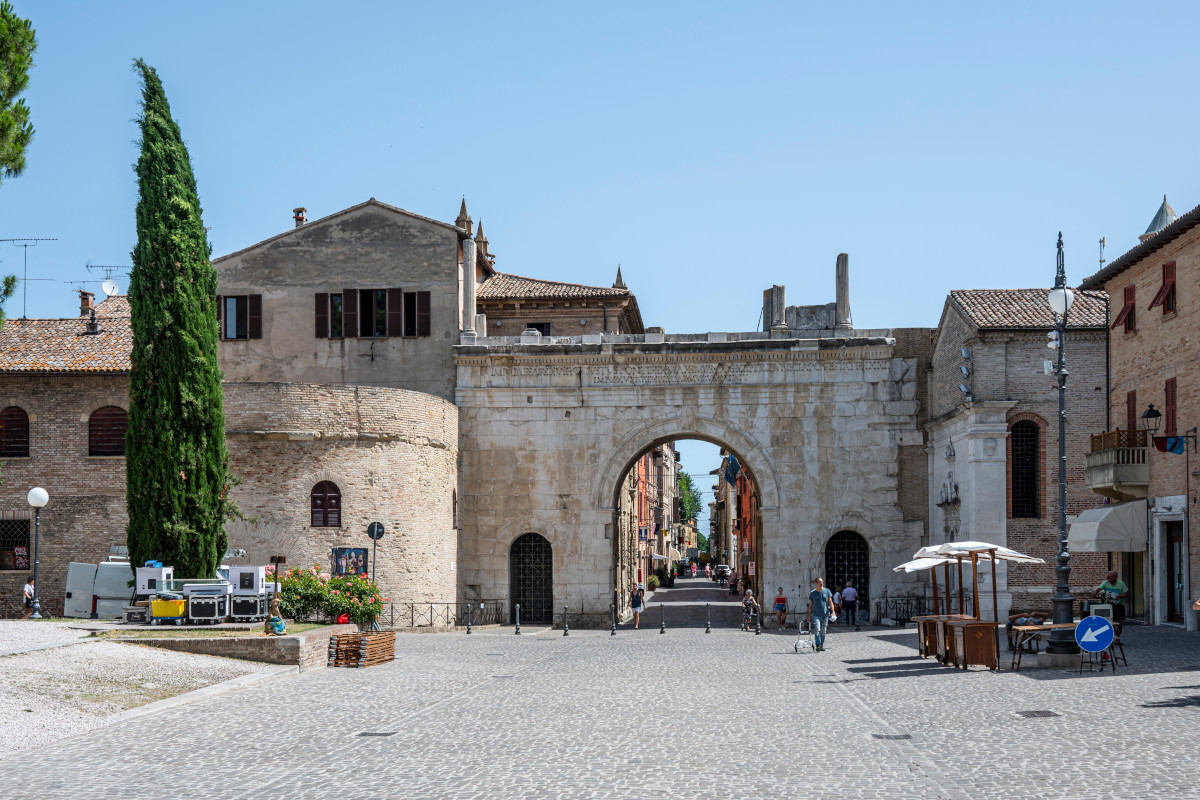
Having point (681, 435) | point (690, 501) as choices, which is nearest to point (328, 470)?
point (681, 435)

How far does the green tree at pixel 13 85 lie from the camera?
1474 centimetres

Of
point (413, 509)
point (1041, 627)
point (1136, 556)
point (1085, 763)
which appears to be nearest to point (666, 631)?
point (413, 509)

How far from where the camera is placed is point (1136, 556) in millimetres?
30969

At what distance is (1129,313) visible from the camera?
97.3ft

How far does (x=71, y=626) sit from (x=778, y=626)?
19806mm

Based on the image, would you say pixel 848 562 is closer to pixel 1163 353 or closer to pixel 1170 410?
pixel 1170 410

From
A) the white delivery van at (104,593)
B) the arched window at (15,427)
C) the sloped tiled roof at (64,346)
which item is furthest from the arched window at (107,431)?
the white delivery van at (104,593)

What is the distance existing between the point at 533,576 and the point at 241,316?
12.2m

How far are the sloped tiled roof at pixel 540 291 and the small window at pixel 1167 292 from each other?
18.0 meters

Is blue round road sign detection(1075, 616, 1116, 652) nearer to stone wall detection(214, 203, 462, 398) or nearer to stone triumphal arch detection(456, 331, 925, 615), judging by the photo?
stone triumphal arch detection(456, 331, 925, 615)

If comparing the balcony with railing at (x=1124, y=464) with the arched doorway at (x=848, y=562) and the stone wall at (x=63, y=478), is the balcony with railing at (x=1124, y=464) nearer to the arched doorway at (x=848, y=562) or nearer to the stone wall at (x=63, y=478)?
the arched doorway at (x=848, y=562)

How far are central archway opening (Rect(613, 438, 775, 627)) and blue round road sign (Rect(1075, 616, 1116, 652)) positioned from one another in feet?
49.0

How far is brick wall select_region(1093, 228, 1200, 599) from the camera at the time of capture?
25.9 meters

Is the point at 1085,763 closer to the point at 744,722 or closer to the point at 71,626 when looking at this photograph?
the point at 744,722
